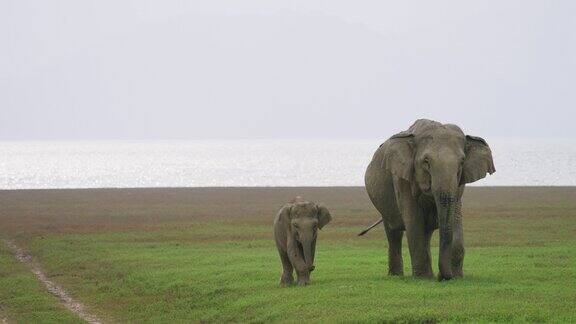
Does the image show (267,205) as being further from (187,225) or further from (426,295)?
(426,295)

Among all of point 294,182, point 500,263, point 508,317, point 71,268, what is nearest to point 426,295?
point 508,317

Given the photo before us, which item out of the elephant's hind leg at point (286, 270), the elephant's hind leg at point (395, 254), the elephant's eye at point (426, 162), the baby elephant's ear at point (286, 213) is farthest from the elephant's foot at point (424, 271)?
the baby elephant's ear at point (286, 213)

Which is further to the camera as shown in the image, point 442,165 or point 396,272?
point 396,272

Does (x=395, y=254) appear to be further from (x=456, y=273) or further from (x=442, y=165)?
(x=442, y=165)

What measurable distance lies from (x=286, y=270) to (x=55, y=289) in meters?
7.50

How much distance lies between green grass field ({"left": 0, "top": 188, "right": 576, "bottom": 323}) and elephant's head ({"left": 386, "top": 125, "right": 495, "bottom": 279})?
4.64ft

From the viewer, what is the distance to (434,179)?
2136cm

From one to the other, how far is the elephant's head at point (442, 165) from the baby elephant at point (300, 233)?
190cm

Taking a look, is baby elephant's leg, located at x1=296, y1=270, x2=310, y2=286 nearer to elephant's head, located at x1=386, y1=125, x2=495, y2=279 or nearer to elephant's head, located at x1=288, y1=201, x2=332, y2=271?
elephant's head, located at x1=288, y1=201, x2=332, y2=271

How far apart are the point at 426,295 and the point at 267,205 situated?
44071 millimetres

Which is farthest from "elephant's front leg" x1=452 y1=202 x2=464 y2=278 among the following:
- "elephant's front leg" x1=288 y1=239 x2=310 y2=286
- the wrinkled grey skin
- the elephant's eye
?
"elephant's front leg" x1=288 y1=239 x2=310 y2=286

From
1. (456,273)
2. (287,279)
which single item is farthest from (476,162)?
(287,279)

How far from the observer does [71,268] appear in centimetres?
3275

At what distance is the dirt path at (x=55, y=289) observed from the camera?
24172 mm
